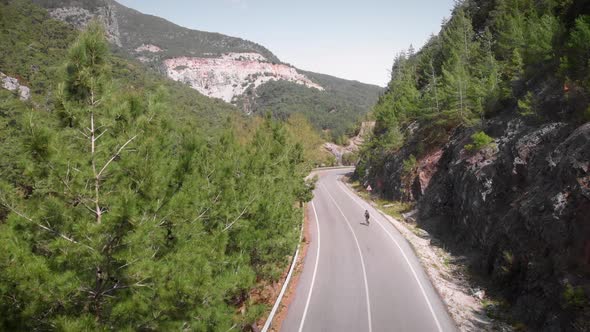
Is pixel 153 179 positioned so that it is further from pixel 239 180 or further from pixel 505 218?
pixel 505 218

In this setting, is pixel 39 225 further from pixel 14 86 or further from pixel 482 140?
pixel 14 86

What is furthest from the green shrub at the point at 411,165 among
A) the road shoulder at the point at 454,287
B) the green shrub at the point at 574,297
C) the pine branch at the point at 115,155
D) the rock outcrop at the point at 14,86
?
the rock outcrop at the point at 14,86

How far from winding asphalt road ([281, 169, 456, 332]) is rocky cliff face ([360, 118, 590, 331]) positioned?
347 centimetres

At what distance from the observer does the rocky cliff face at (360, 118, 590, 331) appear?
11812 millimetres

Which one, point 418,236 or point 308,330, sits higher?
point 418,236

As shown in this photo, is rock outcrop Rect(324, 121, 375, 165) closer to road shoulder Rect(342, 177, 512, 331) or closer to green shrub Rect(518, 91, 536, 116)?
road shoulder Rect(342, 177, 512, 331)

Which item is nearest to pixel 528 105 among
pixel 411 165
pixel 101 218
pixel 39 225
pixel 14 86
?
pixel 411 165

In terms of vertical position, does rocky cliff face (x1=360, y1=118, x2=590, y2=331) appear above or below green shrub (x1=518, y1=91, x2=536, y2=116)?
below

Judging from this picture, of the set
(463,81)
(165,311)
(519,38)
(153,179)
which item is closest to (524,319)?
(165,311)

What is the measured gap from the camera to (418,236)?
24641 mm

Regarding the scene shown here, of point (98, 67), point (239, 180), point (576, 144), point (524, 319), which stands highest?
point (576, 144)

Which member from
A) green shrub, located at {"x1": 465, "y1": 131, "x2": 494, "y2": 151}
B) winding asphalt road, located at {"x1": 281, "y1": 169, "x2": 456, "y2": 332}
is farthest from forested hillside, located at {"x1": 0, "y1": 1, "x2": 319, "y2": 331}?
green shrub, located at {"x1": 465, "y1": 131, "x2": 494, "y2": 151}

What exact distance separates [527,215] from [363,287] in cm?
827

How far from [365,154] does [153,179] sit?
50328 millimetres
